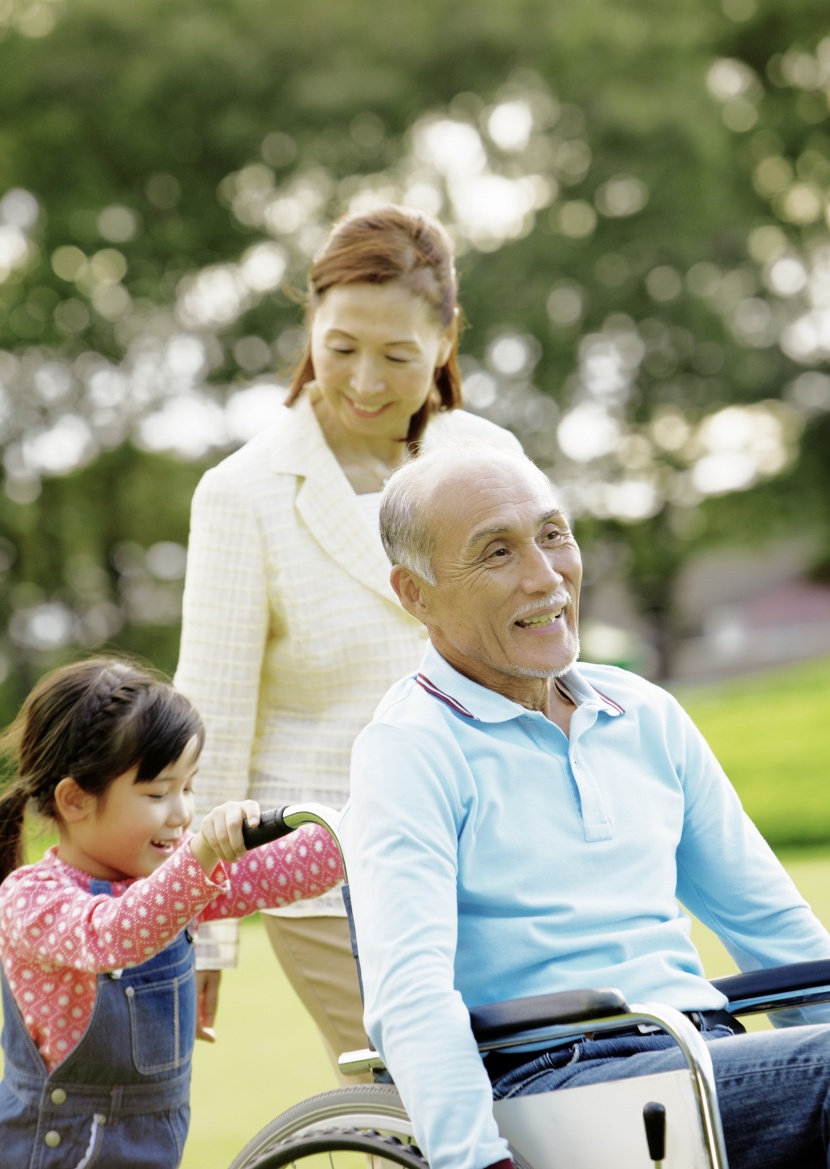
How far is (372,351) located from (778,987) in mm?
1298

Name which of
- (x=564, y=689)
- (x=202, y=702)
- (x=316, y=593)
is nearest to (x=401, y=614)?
(x=316, y=593)

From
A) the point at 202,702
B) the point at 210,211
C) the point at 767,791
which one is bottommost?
the point at 767,791

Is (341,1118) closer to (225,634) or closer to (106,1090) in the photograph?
(106,1090)

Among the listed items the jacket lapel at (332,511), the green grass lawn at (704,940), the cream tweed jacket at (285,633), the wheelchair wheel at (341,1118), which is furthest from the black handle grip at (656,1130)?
the green grass lawn at (704,940)

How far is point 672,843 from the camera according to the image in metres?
1.93

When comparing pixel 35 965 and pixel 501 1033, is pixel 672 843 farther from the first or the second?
pixel 35 965

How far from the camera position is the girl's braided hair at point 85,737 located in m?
2.30

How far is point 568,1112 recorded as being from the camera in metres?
1.62

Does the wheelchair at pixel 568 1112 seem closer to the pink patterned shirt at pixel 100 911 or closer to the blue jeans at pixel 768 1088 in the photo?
the blue jeans at pixel 768 1088

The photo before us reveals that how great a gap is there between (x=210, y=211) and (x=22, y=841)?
1785 cm

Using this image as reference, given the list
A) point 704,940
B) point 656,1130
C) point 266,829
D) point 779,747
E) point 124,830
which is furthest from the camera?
point 779,747

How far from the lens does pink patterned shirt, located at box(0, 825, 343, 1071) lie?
6.77ft

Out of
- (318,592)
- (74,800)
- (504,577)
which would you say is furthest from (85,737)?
(504,577)

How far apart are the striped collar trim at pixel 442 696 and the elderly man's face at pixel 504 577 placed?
0.05 m
